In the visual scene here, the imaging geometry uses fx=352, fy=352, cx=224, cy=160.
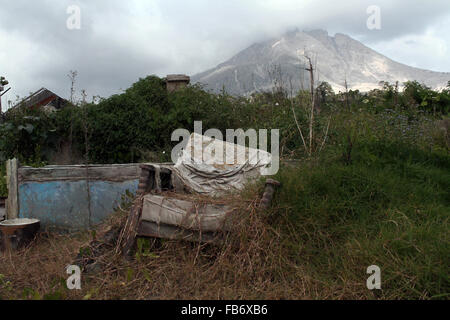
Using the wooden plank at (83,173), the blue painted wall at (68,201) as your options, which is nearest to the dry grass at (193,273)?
the blue painted wall at (68,201)

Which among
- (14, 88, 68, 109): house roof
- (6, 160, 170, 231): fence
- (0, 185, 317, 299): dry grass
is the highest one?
(14, 88, 68, 109): house roof

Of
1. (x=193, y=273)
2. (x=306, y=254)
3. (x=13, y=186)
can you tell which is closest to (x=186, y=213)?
(x=193, y=273)

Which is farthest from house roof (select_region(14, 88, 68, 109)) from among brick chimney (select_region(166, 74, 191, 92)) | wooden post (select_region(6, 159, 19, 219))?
wooden post (select_region(6, 159, 19, 219))

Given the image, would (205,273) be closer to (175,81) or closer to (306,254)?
(306,254)

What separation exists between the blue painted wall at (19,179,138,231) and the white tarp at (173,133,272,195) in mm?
1062

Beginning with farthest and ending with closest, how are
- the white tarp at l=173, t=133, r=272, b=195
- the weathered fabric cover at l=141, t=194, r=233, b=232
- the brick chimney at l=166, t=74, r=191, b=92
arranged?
the brick chimney at l=166, t=74, r=191, b=92
the white tarp at l=173, t=133, r=272, b=195
the weathered fabric cover at l=141, t=194, r=233, b=232

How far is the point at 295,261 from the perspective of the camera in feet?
8.90

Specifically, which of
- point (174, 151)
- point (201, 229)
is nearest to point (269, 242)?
point (201, 229)

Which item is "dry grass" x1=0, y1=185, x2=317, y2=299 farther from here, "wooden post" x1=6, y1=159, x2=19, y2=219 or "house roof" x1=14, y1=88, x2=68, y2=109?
"house roof" x1=14, y1=88, x2=68, y2=109

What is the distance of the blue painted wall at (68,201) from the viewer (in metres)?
4.55

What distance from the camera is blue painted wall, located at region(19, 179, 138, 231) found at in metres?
4.55

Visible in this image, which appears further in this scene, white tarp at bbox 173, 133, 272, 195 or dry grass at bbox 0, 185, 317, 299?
white tarp at bbox 173, 133, 272, 195

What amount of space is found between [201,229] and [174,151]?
2.62 meters
